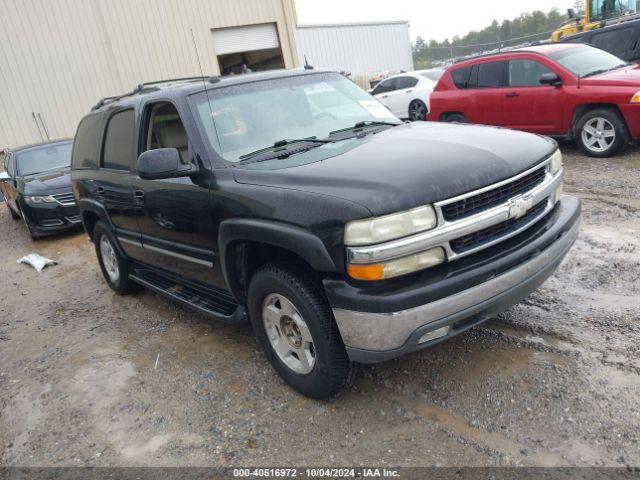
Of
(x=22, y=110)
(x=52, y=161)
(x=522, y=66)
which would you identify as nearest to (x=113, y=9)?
(x=22, y=110)

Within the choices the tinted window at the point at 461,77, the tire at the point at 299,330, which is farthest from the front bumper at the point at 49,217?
the tinted window at the point at 461,77

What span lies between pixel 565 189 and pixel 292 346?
15.6ft

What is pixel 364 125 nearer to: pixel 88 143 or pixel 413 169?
pixel 413 169

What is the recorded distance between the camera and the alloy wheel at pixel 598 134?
7.29 meters

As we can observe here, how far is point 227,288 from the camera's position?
3309 mm

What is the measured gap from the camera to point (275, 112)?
137 inches

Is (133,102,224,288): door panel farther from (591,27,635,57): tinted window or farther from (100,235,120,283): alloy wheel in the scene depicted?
(591,27,635,57): tinted window

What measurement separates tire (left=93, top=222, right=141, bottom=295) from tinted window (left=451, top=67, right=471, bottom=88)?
22.4ft

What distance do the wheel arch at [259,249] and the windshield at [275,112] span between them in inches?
21.7

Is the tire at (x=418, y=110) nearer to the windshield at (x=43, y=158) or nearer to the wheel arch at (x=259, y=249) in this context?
the windshield at (x=43, y=158)

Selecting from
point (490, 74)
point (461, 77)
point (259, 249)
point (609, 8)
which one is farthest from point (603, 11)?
point (259, 249)

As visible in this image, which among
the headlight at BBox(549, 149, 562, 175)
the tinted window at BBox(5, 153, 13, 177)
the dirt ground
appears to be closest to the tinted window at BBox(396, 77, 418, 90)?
the dirt ground

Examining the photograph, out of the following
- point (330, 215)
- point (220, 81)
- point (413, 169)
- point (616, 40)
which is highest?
point (220, 81)

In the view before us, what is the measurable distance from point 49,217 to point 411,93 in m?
8.73
